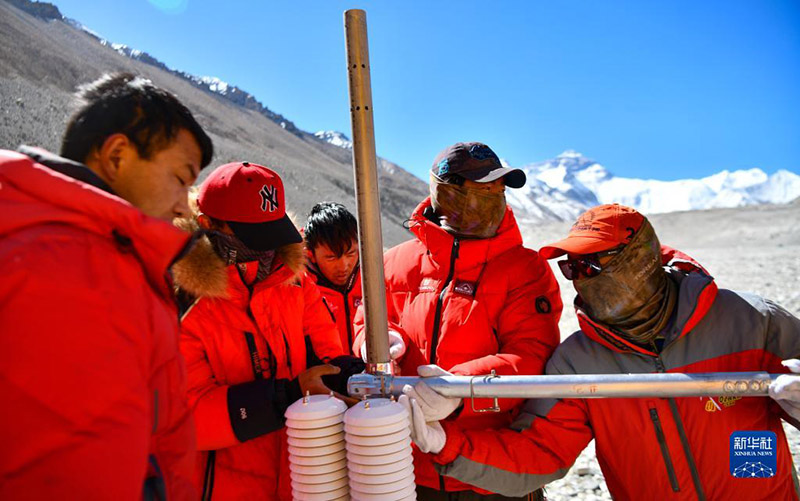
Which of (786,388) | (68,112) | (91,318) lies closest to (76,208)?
(91,318)

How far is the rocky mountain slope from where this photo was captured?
35844mm

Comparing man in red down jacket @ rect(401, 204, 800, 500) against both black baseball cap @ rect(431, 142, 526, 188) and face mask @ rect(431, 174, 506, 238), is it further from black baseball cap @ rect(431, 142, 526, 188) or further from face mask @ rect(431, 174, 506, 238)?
black baseball cap @ rect(431, 142, 526, 188)

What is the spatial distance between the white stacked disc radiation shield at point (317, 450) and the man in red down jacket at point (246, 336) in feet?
0.83

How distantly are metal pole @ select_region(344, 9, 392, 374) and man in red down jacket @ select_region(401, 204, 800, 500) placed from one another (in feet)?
1.55

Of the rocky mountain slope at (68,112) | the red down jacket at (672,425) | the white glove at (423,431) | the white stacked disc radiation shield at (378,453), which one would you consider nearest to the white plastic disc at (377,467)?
the white stacked disc radiation shield at (378,453)

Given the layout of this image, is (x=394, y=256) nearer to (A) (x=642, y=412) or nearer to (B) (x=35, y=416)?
(A) (x=642, y=412)

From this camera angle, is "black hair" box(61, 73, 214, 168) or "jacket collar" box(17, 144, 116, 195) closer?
"jacket collar" box(17, 144, 116, 195)

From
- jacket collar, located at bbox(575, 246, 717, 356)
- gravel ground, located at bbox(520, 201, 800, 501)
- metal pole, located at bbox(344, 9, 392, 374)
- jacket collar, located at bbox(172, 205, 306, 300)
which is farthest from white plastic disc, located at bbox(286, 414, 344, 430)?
gravel ground, located at bbox(520, 201, 800, 501)

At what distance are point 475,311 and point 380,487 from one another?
118 centimetres

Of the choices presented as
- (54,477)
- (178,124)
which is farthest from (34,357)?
(178,124)

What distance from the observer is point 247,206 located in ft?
8.42

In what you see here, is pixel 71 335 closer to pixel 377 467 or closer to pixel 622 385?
pixel 377 467

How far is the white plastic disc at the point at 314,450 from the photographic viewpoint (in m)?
2.04

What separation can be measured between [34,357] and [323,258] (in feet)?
11.7
